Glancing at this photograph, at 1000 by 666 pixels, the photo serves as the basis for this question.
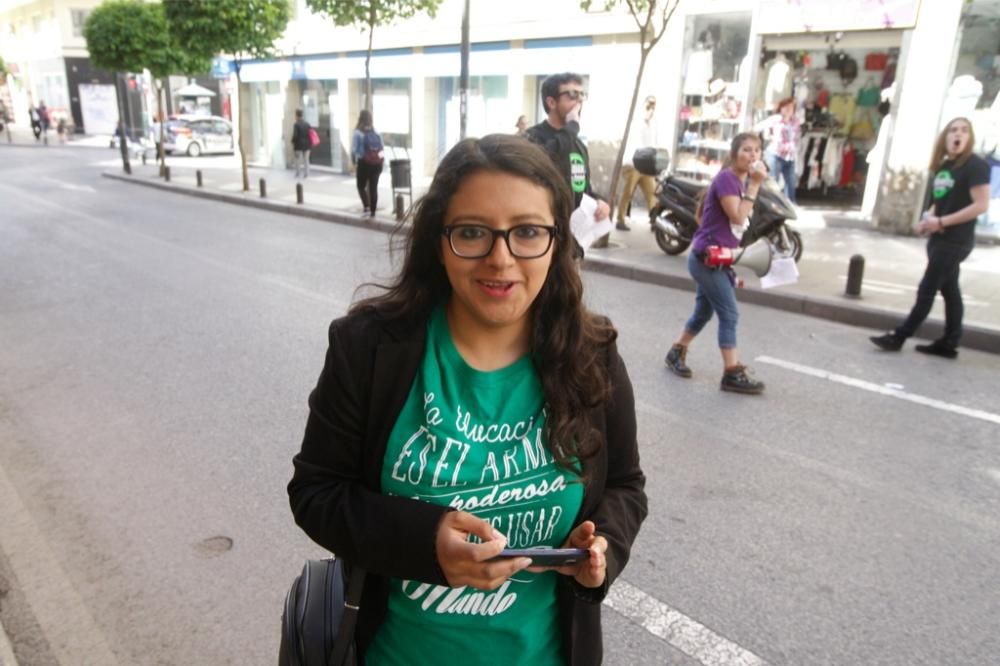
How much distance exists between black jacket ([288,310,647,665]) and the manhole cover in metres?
2.07

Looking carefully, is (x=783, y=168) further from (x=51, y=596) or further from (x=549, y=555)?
(x=549, y=555)

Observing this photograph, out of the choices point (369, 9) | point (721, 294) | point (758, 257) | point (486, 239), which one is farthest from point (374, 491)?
point (369, 9)

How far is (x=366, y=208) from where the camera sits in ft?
48.2

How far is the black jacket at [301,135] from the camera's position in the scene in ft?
70.0

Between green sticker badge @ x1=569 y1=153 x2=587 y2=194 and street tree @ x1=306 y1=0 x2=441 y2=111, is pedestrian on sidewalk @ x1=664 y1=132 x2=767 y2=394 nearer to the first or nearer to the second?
green sticker badge @ x1=569 y1=153 x2=587 y2=194

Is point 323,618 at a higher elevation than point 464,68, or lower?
lower

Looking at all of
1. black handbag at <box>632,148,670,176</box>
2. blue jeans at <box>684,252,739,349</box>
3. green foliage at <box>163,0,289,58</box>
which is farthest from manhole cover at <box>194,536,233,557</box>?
green foliage at <box>163,0,289,58</box>

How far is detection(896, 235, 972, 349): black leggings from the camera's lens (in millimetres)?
6223

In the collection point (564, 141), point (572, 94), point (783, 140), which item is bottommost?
point (783, 140)

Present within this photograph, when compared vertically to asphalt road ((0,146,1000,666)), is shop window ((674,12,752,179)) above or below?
above

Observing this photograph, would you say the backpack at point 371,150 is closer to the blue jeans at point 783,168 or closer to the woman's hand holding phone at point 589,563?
the blue jeans at point 783,168

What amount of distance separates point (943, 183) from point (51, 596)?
6769 millimetres

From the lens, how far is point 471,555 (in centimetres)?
126

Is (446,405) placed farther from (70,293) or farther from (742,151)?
(70,293)
